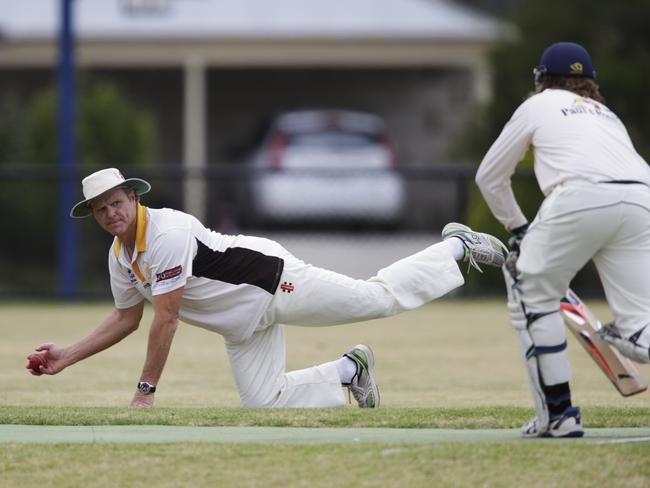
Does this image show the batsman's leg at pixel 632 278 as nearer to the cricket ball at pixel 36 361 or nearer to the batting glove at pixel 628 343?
the batting glove at pixel 628 343

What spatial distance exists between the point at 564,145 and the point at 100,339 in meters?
3.12

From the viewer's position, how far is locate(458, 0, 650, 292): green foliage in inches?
830

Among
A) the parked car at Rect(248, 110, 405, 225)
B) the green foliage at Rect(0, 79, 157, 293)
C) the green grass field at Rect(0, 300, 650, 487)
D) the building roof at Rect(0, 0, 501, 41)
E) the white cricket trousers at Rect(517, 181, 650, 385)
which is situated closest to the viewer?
the green grass field at Rect(0, 300, 650, 487)

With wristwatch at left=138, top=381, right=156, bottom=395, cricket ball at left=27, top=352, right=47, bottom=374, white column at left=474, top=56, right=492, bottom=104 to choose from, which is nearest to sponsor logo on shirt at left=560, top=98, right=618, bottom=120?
wristwatch at left=138, top=381, right=156, bottom=395

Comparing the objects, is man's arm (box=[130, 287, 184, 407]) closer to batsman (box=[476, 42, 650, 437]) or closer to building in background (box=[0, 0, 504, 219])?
batsman (box=[476, 42, 650, 437])

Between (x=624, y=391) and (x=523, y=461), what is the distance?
162 centimetres

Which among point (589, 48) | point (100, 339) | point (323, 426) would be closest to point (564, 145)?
point (323, 426)

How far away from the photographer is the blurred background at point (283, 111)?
A: 19.0 m

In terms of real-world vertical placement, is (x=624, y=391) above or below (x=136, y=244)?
below

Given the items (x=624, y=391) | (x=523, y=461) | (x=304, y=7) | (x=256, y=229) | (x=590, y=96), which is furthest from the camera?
(x=304, y=7)

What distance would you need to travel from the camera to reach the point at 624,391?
7.25 m

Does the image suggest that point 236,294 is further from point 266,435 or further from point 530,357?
point 530,357

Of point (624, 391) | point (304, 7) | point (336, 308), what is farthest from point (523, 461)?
point (304, 7)

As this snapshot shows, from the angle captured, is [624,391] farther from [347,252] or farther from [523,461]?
[347,252]
